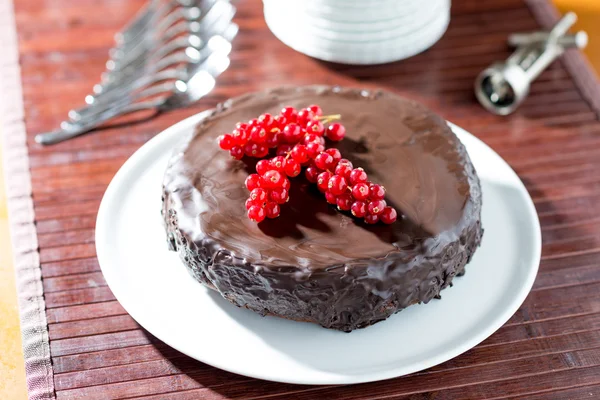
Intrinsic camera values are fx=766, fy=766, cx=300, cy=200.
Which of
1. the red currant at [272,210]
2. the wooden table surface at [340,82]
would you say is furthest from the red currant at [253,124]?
the wooden table surface at [340,82]

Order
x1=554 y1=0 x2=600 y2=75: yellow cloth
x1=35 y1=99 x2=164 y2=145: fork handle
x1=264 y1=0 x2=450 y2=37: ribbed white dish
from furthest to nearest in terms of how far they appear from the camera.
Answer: x1=554 y1=0 x2=600 y2=75: yellow cloth, x1=264 y1=0 x2=450 y2=37: ribbed white dish, x1=35 y1=99 x2=164 y2=145: fork handle

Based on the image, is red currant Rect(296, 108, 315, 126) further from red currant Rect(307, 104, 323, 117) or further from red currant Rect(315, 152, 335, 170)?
red currant Rect(315, 152, 335, 170)

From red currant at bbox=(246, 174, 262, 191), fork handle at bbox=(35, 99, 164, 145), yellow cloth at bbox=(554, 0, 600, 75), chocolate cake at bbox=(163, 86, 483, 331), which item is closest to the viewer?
chocolate cake at bbox=(163, 86, 483, 331)

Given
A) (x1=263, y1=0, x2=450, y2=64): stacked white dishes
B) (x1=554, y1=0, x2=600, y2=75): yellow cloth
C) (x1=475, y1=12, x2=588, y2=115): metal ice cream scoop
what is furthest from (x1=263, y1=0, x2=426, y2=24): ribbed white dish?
(x1=554, y1=0, x2=600, y2=75): yellow cloth

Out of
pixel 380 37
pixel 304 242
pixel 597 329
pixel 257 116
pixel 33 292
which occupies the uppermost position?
pixel 380 37

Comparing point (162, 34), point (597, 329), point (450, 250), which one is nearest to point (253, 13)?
point (162, 34)

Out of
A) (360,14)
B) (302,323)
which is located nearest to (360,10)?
(360,14)

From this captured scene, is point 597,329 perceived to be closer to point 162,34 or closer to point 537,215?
point 537,215
